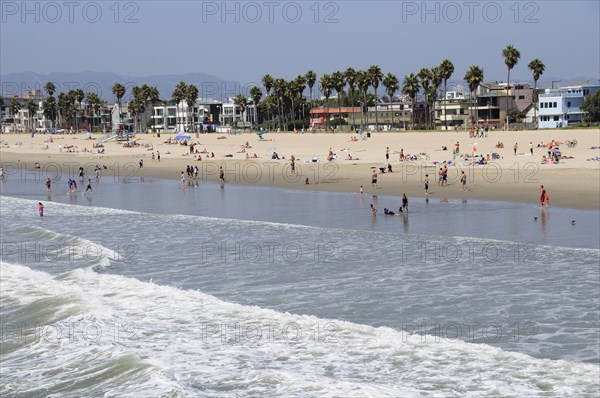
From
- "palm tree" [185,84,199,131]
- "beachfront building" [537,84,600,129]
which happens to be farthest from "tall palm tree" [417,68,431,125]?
"palm tree" [185,84,199,131]

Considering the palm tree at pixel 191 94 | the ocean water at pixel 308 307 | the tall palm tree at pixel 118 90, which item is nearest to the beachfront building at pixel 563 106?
the palm tree at pixel 191 94

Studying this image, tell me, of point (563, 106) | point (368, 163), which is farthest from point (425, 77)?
point (368, 163)

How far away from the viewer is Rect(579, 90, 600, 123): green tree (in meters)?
79.1

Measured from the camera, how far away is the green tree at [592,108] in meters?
79.1

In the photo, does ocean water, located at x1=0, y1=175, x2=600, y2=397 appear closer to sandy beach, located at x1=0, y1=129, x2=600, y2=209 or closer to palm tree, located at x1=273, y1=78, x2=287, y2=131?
sandy beach, located at x1=0, y1=129, x2=600, y2=209

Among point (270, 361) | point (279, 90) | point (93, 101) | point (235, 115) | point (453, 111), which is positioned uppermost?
point (93, 101)

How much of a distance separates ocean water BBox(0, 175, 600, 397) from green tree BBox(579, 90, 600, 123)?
5303 cm

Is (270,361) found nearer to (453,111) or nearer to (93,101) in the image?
(453,111)

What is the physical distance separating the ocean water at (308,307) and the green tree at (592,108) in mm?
53033

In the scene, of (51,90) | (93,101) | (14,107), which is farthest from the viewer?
(14,107)

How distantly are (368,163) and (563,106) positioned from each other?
41.1 m

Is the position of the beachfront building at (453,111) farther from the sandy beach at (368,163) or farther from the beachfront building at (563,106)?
the sandy beach at (368,163)

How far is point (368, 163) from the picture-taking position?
55438 mm

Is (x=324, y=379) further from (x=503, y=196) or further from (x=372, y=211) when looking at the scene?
(x=503, y=196)
